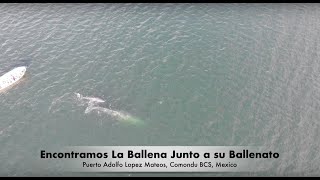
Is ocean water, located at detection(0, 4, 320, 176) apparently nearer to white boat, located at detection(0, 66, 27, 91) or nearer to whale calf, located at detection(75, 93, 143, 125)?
whale calf, located at detection(75, 93, 143, 125)

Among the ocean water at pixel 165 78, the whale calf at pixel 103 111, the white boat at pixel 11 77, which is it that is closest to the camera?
the ocean water at pixel 165 78

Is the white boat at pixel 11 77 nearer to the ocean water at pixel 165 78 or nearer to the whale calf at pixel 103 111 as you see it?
the ocean water at pixel 165 78

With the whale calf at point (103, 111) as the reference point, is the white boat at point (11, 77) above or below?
above

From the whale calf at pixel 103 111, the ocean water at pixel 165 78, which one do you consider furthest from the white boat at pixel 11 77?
the whale calf at pixel 103 111

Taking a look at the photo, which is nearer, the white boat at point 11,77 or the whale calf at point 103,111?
the whale calf at point 103,111

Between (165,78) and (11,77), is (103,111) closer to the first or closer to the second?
(165,78)

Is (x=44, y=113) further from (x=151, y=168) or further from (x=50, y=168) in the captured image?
(x=151, y=168)

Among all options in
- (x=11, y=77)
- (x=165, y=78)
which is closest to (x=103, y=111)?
(x=165, y=78)
